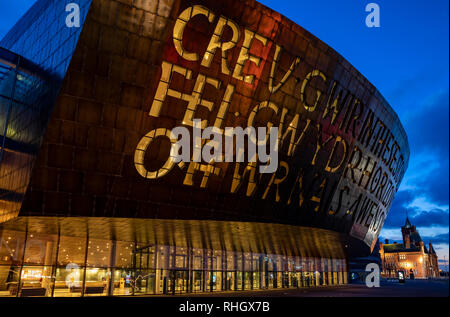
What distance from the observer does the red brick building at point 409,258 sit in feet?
485

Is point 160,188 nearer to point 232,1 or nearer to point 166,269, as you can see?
point 232,1

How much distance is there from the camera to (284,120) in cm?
2205

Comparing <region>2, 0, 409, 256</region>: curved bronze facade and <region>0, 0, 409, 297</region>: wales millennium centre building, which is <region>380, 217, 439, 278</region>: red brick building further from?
<region>2, 0, 409, 256</region>: curved bronze facade

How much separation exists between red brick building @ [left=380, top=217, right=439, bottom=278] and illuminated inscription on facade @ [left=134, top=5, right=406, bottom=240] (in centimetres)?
12761

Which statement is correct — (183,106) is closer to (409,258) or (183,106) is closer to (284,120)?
(284,120)

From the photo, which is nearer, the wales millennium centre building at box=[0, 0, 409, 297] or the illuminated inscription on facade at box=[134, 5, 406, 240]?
the wales millennium centre building at box=[0, 0, 409, 297]

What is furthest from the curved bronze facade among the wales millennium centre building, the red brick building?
the red brick building

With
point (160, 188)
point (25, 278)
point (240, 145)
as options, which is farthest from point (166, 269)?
point (240, 145)

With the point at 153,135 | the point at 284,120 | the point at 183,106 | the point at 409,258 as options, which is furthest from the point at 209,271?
the point at 409,258

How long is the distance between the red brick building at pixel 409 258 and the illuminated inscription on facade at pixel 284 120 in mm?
127609

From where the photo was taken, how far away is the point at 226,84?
19219mm

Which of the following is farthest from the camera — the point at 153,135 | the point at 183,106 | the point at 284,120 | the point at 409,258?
the point at 409,258

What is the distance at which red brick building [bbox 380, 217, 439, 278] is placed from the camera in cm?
14788

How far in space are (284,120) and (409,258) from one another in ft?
518
